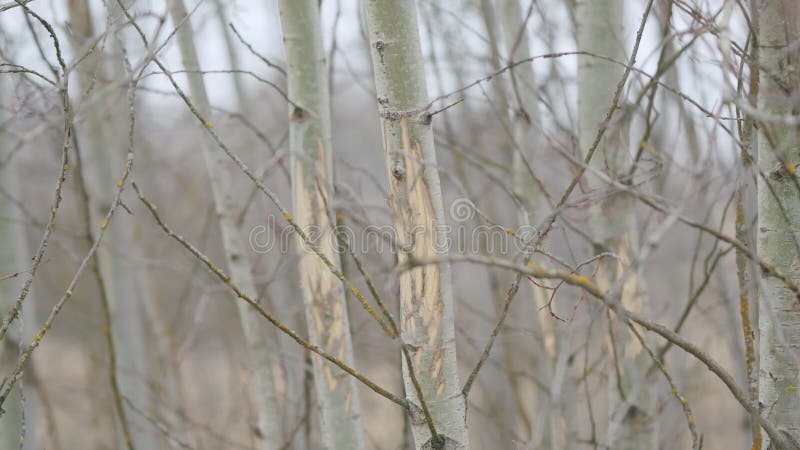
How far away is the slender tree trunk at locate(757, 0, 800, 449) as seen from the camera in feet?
4.40

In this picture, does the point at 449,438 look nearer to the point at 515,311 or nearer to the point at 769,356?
the point at 769,356

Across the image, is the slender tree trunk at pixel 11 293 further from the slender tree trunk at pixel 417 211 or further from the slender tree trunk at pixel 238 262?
the slender tree trunk at pixel 417 211

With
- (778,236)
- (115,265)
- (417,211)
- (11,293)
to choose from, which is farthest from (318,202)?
(115,265)

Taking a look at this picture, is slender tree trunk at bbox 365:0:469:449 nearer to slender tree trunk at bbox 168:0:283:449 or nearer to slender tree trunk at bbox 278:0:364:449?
slender tree trunk at bbox 278:0:364:449

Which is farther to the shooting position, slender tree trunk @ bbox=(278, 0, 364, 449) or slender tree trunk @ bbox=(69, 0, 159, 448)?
slender tree trunk @ bbox=(69, 0, 159, 448)

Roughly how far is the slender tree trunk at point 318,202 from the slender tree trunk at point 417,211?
0.52 m

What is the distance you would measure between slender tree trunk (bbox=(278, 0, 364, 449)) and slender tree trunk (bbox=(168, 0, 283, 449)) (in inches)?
20.8

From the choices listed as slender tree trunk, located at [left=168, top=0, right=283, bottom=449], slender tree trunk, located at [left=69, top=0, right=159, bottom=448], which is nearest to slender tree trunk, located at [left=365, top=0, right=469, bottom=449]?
slender tree trunk, located at [left=168, top=0, right=283, bottom=449]

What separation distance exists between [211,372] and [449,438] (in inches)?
378

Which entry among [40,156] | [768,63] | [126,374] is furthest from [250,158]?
[768,63]

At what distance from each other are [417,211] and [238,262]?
1.22 meters

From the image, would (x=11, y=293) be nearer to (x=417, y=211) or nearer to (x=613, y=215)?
(x=417, y=211)

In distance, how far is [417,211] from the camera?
1349 mm

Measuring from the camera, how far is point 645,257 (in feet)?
2.74
